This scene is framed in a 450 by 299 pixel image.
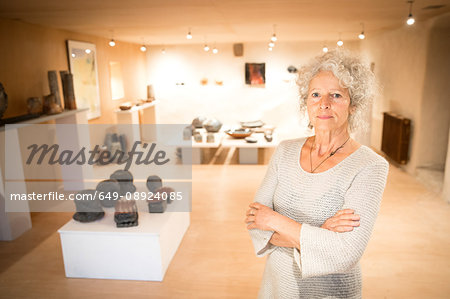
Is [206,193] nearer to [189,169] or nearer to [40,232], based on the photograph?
[189,169]

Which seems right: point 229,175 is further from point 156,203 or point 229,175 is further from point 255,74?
point 255,74

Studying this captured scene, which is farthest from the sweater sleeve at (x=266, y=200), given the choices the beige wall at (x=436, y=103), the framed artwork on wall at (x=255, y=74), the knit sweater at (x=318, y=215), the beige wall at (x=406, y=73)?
the framed artwork on wall at (x=255, y=74)

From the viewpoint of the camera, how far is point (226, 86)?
914 cm

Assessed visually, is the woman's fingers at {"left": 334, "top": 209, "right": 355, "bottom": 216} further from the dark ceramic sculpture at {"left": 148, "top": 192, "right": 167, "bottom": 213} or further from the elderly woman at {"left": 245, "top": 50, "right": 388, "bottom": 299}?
the dark ceramic sculpture at {"left": 148, "top": 192, "right": 167, "bottom": 213}

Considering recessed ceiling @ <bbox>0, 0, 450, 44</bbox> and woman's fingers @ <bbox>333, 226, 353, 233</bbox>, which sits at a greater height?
recessed ceiling @ <bbox>0, 0, 450, 44</bbox>

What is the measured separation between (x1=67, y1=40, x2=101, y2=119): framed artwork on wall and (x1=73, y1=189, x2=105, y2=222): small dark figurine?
11.1ft

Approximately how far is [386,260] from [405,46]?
411 centimetres

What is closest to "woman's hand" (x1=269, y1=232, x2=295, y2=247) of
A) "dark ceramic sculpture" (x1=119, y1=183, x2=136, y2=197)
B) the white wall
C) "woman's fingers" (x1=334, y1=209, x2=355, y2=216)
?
"woman's fingers" (x1=334, y1=209, x2=355, y2=216)

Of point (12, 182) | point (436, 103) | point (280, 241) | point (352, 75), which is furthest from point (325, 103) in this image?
point (436, 103)

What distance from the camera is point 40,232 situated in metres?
3.69

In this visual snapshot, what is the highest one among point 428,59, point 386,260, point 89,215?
point 428,59

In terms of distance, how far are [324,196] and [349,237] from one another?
17 cm

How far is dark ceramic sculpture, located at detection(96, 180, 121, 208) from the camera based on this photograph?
2.89m

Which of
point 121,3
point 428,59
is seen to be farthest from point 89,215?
point 428,59
